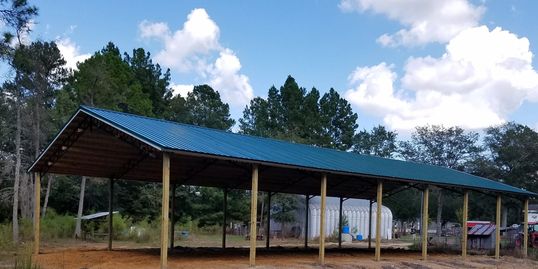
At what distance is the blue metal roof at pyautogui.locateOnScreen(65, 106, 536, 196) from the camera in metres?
16.2

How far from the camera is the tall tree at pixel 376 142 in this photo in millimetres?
76688

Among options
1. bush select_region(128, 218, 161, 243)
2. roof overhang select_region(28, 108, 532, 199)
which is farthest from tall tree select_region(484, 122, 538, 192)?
bush select_region(128, 218, 161, 243)

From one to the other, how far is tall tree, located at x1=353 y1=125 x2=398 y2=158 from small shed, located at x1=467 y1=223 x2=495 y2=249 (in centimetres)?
4221

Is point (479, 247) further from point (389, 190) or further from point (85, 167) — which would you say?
point (85, 167)

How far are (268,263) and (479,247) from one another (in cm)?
1848

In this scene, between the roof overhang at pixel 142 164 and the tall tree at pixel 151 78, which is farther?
the tall tree at pixel 151 78

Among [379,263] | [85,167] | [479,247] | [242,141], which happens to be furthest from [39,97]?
[479,247]

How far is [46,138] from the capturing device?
32938mm

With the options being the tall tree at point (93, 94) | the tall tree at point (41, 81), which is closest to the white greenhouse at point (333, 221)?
the tall tree at point (93, 94)

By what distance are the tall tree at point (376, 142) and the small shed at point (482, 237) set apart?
138 feet

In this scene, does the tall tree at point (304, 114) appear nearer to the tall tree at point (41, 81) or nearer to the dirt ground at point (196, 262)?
the tall tree at point (41, 81)

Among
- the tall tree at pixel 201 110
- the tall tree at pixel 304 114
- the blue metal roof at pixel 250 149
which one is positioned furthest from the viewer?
the tall tree at pixel 304 114

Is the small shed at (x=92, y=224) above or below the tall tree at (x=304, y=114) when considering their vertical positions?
below

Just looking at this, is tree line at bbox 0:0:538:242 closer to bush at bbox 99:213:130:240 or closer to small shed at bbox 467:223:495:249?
bush at bbox 99:213:130:240
